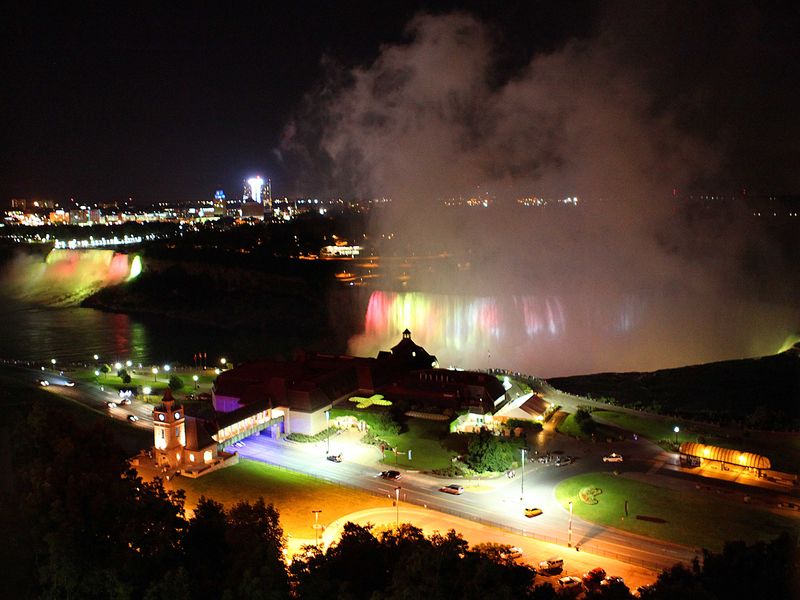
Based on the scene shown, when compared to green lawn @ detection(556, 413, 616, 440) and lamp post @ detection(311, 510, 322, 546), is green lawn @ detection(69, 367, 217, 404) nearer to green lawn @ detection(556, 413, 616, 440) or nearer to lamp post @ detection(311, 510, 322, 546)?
lamp post @ detection(311, 510, 322, 546)

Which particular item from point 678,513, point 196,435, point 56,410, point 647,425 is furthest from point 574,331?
point 56,410

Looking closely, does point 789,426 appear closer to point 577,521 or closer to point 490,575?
point 577,521

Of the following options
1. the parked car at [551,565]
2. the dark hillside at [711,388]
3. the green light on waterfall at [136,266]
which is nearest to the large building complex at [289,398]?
the dark hillside at [711,388]

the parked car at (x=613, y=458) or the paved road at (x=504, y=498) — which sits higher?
the parked car at (x=613, y=458)

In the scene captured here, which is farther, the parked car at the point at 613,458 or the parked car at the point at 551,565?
the parked car at the point at 613,458

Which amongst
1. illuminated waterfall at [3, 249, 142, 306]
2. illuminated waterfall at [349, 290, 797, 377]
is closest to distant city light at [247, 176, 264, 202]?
illuminated waterfall at [3, 249, 142, 306]

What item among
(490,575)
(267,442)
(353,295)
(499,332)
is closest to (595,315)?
(499,332)

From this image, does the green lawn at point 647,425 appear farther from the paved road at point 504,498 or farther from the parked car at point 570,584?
the parked car at point 570,584

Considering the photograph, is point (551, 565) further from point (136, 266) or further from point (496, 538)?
point (136, 266)
